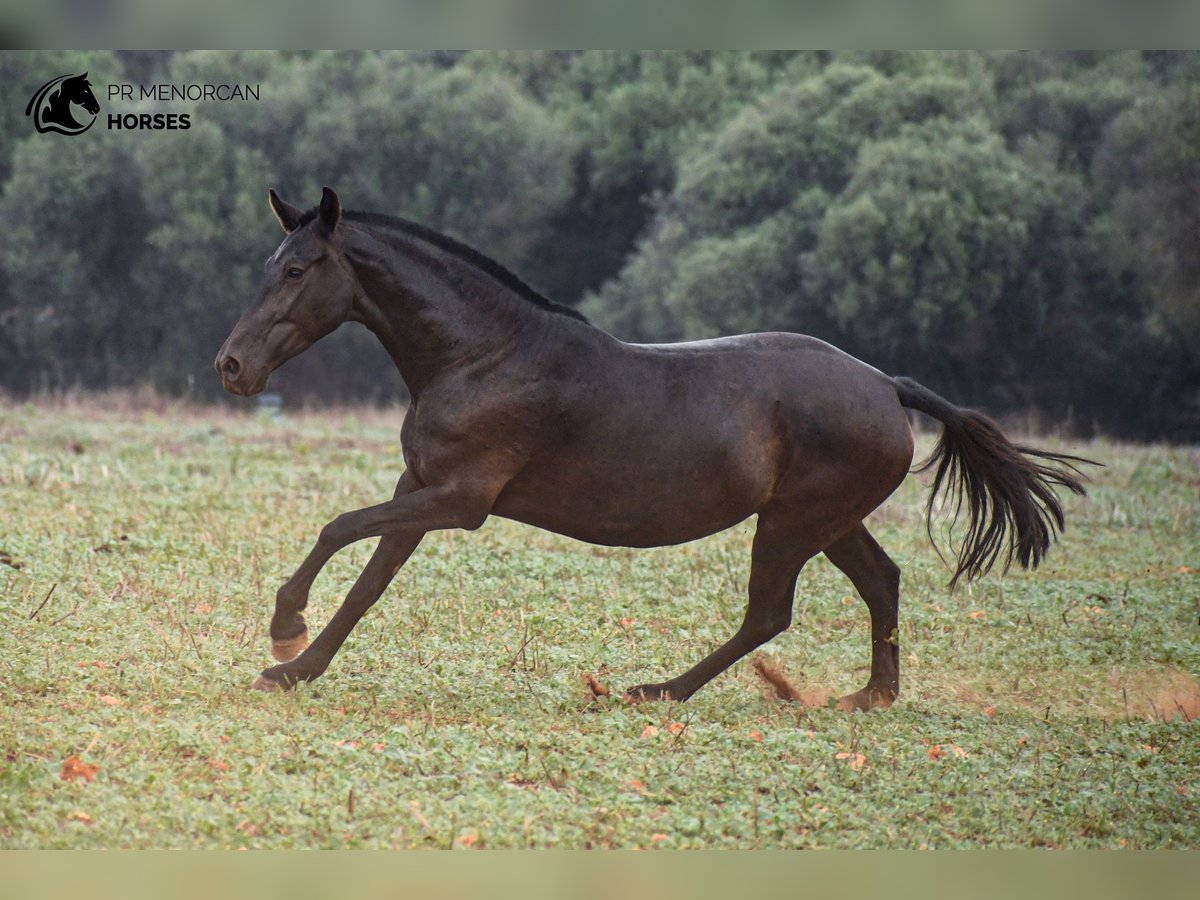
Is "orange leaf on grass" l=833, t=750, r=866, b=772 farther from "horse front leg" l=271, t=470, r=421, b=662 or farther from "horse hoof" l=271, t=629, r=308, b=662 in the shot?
"horse hoof" l=271, t=629, r=308, b=662

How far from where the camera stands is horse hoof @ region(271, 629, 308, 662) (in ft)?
22.3

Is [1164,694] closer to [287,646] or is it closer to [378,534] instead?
[378,534]

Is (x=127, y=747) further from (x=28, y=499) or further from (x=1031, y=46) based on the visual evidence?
(x=28, y=499)

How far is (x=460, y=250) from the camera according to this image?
23.1 feet

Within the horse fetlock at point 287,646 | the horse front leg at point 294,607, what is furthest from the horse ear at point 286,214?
the horse fetlock at point 287,646

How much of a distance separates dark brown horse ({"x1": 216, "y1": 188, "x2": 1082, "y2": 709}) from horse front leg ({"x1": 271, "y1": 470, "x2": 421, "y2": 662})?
11 mm

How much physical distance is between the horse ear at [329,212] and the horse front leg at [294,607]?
4.86ft

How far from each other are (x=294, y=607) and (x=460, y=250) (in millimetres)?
1923

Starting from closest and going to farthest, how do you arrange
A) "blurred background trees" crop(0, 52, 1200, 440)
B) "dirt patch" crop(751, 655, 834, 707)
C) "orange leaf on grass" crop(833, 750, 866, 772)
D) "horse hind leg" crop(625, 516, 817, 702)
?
"orange leaf on grass" crop(833, 750, 866, 772)
"horse hind leg" crop(625, 516, 817, 702)
"dirt patch" crop(751, 655, 834, 707)
"blurred background trees" crop(0, 52, 1200, 440)

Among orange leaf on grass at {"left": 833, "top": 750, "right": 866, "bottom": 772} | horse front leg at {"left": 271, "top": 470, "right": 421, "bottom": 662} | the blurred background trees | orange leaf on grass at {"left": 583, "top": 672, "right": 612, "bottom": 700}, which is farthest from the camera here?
the blurred background trees

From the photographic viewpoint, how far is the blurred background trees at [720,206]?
2667cm

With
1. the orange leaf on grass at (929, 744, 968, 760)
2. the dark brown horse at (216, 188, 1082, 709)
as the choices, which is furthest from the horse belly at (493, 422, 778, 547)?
the orange leaf on grass at (929, 744, 968, 760)

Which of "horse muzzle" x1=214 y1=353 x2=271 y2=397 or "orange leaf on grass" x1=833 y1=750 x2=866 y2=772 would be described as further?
"horse muzzle" x1=214 y1=353 x2=271 y2=397

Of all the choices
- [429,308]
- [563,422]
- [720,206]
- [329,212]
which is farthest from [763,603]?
[720,206]
